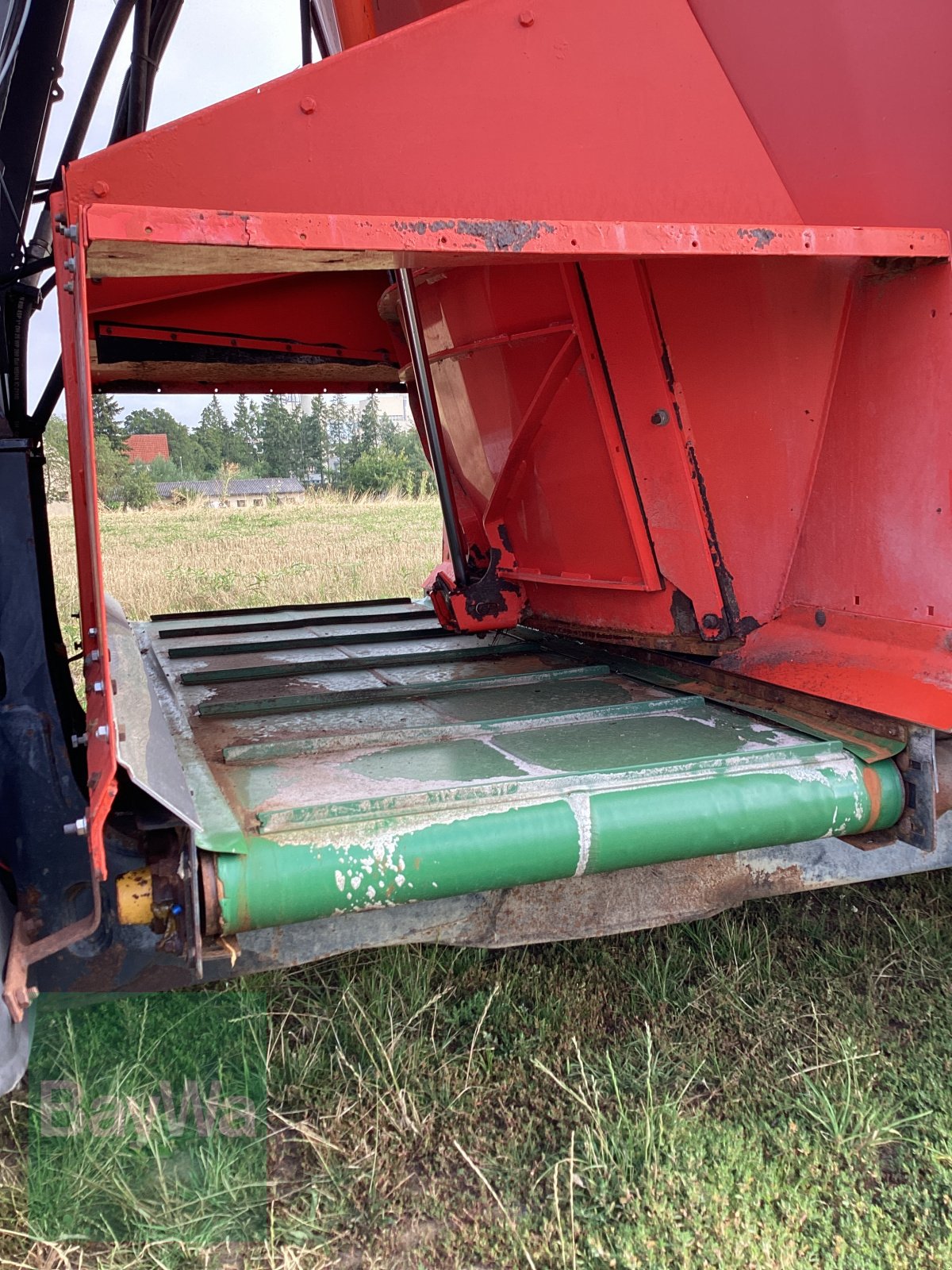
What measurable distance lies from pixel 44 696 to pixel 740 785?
4.54ft

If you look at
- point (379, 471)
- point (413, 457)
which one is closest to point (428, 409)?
point (379, 471)

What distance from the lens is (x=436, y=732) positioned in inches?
96.6

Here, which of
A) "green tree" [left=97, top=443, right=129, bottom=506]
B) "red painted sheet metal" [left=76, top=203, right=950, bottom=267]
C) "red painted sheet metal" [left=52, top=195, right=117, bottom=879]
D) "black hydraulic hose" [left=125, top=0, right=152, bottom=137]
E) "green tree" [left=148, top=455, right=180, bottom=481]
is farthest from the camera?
"green tree" [left=148, top=455, right=180, bottom=481]

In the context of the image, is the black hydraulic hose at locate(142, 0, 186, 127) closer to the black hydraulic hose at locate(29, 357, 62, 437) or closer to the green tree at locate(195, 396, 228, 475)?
the black hydraulic hose at locate(29, 357, 62, 437)

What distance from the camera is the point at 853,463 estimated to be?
235cm

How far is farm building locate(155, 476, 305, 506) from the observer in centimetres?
2127

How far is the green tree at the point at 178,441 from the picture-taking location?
36688 mm

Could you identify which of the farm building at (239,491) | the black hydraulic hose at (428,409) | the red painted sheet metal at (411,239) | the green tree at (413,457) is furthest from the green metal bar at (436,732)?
the green tree at (413,457)

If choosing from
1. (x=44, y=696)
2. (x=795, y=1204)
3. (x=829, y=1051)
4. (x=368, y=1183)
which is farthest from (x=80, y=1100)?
(x=829, y=1051)

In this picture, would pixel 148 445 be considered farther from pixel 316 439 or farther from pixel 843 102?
pixel 843 102

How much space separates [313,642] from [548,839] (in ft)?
7.86

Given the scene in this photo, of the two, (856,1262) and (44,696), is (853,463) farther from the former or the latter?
(44,696)

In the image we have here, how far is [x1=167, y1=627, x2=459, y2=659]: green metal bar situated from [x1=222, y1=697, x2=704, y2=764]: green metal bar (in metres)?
1.32

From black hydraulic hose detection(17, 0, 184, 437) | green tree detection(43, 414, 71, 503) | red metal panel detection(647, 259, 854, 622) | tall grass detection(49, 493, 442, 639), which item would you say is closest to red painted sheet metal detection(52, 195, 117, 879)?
red metal panel detection(647, 259, 854, 622)
